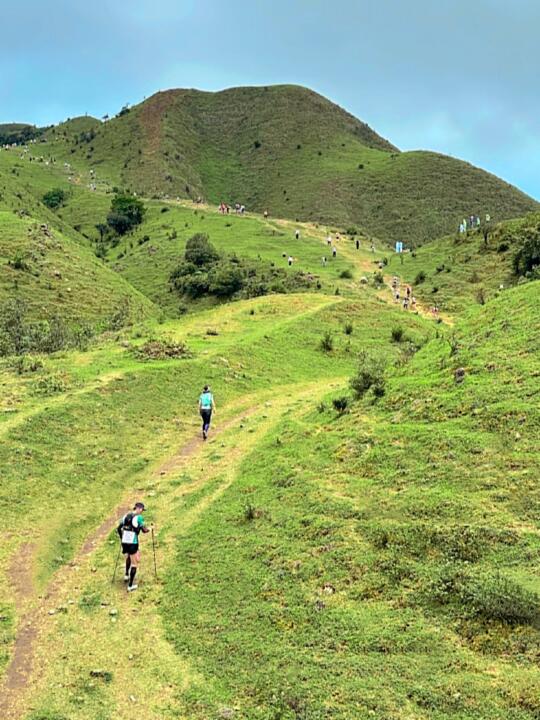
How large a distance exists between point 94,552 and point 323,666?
21.6ft

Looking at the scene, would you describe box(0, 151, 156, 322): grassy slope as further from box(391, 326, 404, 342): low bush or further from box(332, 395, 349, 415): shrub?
box(332, 395, 349, 415): shrub

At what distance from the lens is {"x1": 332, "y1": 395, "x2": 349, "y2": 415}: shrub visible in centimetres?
1711

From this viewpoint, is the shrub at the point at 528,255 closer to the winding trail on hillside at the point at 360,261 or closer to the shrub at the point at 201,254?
the winding trail on hillside at the point at 360,261

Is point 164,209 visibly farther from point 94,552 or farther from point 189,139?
point 94,552

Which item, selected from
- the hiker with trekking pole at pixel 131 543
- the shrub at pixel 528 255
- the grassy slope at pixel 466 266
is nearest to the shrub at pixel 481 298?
the grassy slope at pixel 466 266

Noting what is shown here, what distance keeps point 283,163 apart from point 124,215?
5361 centimetres

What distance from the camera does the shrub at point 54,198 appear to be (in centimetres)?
8545

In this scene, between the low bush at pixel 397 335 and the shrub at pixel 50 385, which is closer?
the shrub at pixel 50 385

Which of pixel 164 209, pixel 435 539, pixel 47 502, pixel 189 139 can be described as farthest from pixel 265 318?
pixel 189 139

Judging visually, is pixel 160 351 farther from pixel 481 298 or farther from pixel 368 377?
pixel 481 298

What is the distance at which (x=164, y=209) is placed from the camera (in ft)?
266

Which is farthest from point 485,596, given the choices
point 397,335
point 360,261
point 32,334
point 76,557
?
point 360,261

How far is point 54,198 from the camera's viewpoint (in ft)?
285

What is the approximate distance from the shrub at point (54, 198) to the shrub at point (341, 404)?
77.7m
